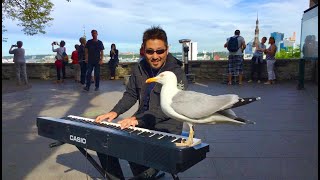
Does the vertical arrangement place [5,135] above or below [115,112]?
below

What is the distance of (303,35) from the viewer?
34.1ft

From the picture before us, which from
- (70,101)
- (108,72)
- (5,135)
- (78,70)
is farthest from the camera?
(108,72)

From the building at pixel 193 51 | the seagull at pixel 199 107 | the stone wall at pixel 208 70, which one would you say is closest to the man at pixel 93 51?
the stone wall at pixel 208 70

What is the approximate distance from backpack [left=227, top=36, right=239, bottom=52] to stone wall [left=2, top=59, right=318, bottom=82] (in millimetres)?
2031

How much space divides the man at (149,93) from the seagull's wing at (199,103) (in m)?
0.56

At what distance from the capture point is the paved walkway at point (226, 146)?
3.96m

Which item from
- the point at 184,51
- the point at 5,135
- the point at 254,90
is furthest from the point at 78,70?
the point at 5,135

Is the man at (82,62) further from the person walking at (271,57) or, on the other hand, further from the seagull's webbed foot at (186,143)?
the seagull's webbed foot at (186,143)

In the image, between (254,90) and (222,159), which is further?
(254,90)

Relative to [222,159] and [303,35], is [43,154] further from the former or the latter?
[303,35]

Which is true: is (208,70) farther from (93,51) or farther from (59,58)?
(59,58)

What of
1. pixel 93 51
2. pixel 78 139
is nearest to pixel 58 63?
pixel 93 51

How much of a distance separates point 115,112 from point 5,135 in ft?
10.8

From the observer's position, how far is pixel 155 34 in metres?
2.94
